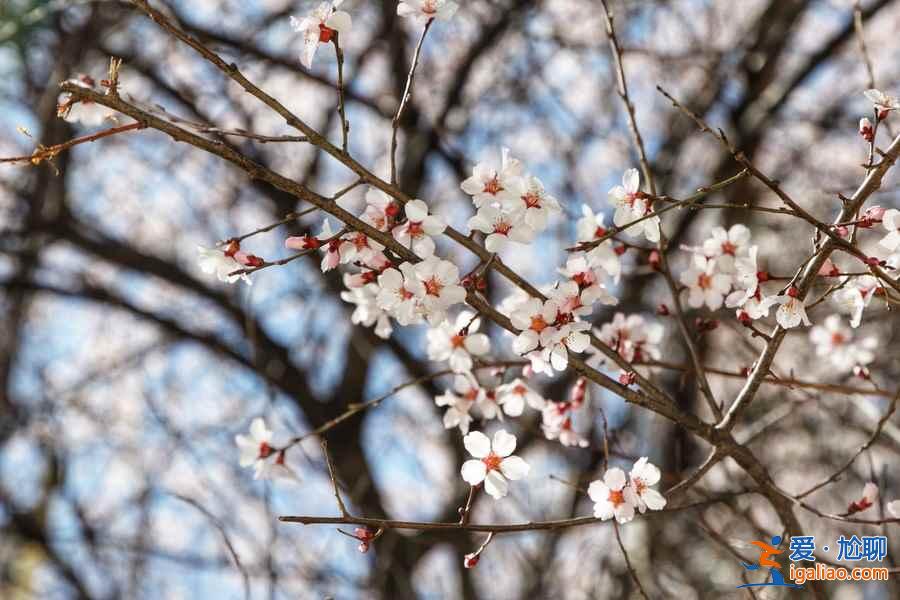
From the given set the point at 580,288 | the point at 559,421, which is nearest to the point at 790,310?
the point at 580,288

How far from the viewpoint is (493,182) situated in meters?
1.70

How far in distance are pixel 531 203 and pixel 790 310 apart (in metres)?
0.50

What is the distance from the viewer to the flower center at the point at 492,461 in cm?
167

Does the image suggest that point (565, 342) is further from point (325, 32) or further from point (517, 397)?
point (325, 32)

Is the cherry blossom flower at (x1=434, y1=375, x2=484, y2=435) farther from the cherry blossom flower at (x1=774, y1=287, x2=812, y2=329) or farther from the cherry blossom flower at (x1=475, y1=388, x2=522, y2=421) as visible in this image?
the cherry blossom flower at (x1=774, y1=287, x2=812, y2=329)

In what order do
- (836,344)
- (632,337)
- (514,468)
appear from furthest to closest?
(836,344), (632,337), (514,468)

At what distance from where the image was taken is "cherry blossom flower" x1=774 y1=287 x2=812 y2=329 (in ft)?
4.99

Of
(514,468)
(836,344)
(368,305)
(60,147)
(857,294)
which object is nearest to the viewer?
(60,147)

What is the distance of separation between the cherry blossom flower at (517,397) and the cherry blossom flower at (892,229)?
0.78 m

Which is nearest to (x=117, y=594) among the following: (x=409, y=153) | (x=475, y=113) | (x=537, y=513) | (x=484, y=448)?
(x=537, y=513)

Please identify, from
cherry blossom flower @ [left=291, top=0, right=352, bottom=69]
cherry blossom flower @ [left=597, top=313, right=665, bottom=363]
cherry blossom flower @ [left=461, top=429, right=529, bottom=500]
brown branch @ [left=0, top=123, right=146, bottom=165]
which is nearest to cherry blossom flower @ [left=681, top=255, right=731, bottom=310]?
cherry blossom flower @ [left=597, top=313, right=665, bottom=363]

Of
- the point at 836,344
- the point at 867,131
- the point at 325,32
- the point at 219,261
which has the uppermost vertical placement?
the point at 836,344

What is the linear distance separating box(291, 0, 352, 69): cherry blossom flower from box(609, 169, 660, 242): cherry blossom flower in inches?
23.8

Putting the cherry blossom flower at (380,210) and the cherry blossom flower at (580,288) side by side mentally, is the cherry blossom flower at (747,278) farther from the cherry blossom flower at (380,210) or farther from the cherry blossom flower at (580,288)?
the cherry blossom flower at (380,210)
